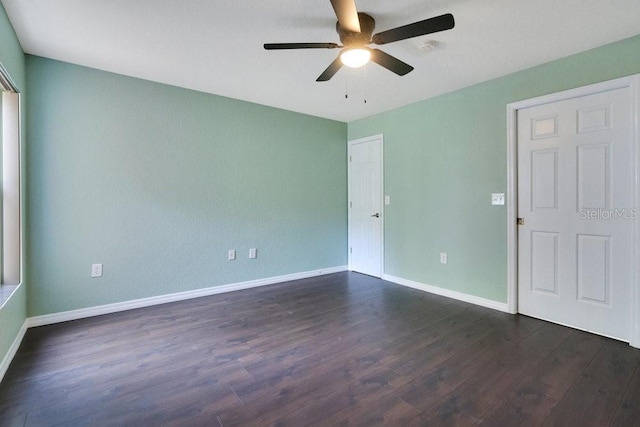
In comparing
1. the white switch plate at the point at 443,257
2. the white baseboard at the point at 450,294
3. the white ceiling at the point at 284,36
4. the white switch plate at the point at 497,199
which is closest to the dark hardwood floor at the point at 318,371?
the white baseboard at the point at 450,294

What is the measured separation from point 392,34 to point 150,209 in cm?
283

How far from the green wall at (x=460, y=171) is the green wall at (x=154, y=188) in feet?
4.06

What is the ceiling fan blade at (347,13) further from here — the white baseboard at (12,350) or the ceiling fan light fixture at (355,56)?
the white baseboard at (12,350)

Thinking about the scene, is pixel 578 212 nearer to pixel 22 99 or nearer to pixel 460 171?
pixel 460 171

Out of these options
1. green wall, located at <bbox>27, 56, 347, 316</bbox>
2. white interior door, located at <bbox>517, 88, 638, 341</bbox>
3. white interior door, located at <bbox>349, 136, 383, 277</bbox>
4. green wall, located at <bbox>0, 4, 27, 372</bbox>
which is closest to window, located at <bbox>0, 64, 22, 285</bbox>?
green wall, located at <bbox>0, 4, 27, 372</bbox>

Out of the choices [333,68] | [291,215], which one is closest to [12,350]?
[291,215]

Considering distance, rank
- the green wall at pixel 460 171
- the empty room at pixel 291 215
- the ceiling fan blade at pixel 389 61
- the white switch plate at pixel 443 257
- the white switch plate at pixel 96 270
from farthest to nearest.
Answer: the white switch plate at pixel 443 257 < the white switch plate at pixel 96 270 < the green wall at pixel 460 171 < the ceiling fan blade at pixel 389 61 < the empty room at pixel 291 215

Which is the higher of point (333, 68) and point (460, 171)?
point (333, 68)

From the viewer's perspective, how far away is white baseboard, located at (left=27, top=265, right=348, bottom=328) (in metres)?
2.76

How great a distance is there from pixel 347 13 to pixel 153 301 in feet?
10.6

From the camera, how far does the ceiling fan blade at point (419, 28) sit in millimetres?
1648

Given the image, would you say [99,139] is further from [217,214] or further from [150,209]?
[217,214]

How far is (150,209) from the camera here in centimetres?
321

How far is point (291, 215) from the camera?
4.28 m
